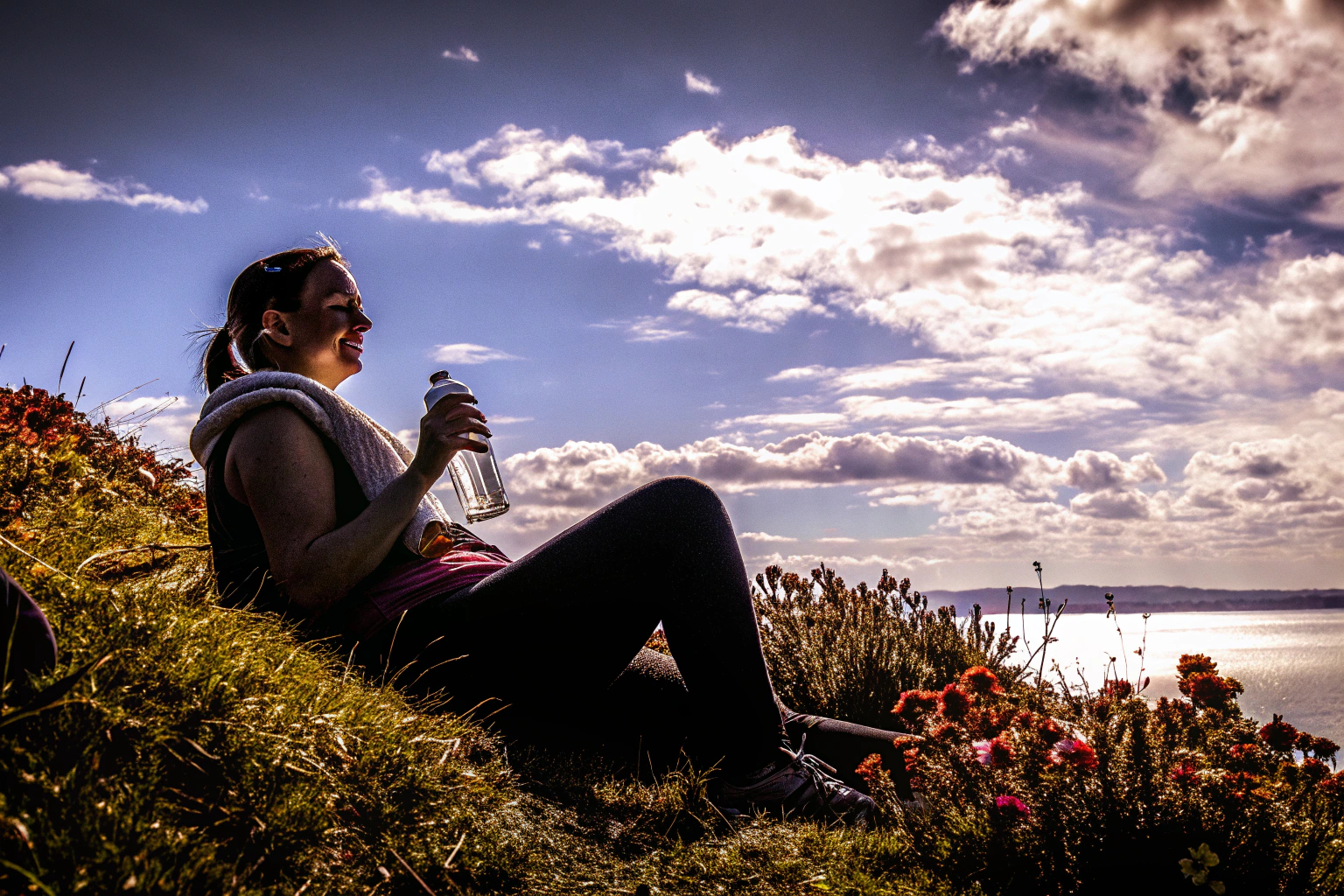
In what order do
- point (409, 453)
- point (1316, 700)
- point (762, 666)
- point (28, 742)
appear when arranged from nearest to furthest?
point (28, 742)
point (762, 666)
point (409, 453)
point (1316, 700)

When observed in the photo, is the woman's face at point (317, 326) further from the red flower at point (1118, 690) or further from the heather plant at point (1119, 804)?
the red flower at point (1118, 690)

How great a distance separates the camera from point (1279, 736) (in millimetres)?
2213

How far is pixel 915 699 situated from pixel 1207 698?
34.0 inches

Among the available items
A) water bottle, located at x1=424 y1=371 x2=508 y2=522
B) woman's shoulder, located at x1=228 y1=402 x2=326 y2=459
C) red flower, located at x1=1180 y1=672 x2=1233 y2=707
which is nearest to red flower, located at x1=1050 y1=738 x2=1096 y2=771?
red flower, located at x1=1180 y1=672 x2=1233 y2=707

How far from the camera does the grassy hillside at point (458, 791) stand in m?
1.28

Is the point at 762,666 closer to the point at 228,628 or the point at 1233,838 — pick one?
the point at 1233,838

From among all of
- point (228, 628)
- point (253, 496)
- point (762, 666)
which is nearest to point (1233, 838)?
point (762, 666)

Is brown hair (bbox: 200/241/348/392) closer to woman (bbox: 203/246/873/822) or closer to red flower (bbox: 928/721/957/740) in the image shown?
woman (bbox: 203/246/873/822)

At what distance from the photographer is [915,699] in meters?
2.33

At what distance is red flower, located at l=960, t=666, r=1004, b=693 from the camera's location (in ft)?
7.73

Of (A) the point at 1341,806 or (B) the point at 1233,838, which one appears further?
(A) the point at 1341,806

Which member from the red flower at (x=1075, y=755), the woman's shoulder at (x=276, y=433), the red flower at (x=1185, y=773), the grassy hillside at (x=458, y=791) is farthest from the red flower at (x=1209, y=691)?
the woman's shoulder at (x=276, y=433)

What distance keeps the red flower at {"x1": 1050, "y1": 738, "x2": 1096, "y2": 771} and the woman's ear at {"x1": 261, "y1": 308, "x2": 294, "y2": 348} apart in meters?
2.83

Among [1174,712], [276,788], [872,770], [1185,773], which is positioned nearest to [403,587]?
[276,788]
